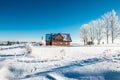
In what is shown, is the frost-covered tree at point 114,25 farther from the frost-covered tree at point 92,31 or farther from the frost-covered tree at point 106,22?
the frost-covered tree at point 92,31

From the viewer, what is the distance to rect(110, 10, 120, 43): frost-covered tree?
57644 mm

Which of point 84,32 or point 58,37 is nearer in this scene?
point 58,37

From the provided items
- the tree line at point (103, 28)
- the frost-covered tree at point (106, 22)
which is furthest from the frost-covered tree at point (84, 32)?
the frost-covered tree at point (106, 22)

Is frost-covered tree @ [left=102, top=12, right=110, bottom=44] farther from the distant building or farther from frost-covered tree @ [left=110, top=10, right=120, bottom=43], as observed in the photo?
the distant building

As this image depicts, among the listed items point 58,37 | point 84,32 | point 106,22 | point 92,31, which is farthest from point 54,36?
point 106,22

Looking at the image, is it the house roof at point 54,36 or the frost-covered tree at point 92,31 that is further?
the house roof at point 54,36

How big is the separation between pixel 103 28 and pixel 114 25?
15.2 feet

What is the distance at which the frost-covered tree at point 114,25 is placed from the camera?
5764 cm

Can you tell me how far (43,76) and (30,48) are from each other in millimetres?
17931

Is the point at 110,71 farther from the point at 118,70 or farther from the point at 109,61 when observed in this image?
the point at 109,61

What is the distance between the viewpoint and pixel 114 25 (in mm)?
57875

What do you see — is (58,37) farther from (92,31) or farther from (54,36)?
(92,31)

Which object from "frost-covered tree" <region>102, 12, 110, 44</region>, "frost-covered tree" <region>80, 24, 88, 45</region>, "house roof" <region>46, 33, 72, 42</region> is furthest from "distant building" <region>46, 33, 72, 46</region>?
"frost-covered tree" <region>102, 12, 110, 44</region>


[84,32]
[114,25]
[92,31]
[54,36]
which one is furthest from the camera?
[84,32]
